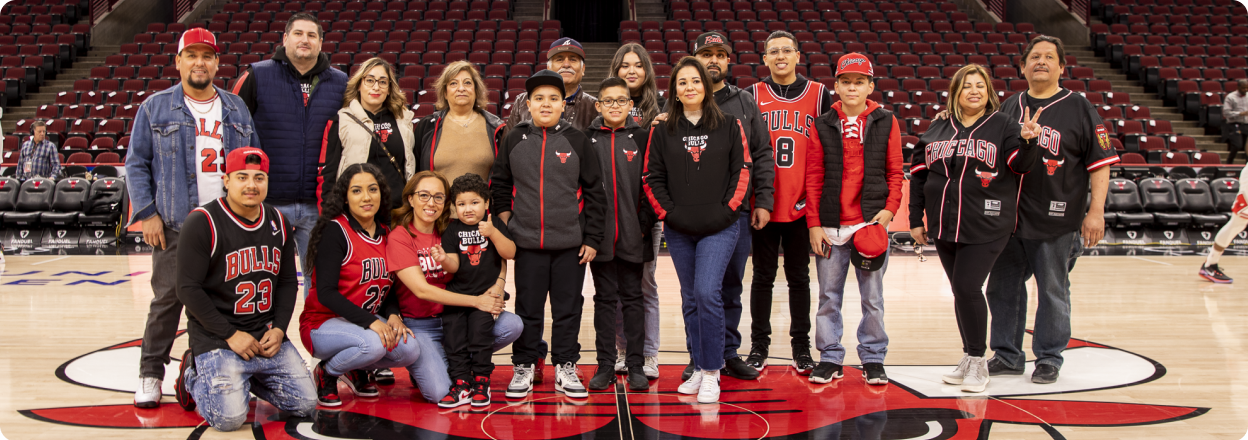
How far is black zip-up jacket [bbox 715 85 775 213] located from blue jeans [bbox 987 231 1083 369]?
1143 mm

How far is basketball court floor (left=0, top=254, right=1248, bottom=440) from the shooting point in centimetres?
264

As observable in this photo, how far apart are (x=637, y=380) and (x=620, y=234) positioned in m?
0.61

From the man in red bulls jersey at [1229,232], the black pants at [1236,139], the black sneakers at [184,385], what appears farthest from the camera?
the black pants at [1236,139]

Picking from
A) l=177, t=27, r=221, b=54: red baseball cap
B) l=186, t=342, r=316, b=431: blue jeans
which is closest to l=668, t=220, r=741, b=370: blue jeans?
l=186, t=342, r=316, b=431: blue jeans

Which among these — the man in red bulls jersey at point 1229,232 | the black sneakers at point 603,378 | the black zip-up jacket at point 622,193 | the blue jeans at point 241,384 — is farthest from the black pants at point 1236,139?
the blue jeans at point 241,384

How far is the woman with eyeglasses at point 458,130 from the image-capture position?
3.19m

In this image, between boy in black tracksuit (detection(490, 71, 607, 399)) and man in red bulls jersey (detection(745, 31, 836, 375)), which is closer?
boy in black tracksuit (detection(490, 71, 607, 399))

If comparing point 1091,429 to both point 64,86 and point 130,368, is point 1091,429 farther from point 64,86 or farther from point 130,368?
point 64,86

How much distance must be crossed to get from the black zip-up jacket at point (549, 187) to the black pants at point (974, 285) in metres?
1.50

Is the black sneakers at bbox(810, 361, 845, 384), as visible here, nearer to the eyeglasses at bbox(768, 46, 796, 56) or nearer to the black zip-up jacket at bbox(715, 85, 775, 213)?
the black zip-up jacket at bbox(715, 85, 775, 213)

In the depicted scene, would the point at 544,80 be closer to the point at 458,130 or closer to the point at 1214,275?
the point at 458,130

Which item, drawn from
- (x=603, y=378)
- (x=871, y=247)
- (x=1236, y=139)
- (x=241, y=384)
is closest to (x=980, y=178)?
(x=871, y=247)

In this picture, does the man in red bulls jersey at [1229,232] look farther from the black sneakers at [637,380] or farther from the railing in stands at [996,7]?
the railing in stands at [996,7]

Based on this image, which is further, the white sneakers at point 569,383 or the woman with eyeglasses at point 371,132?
the woman with eyeglasses at point 371,132
